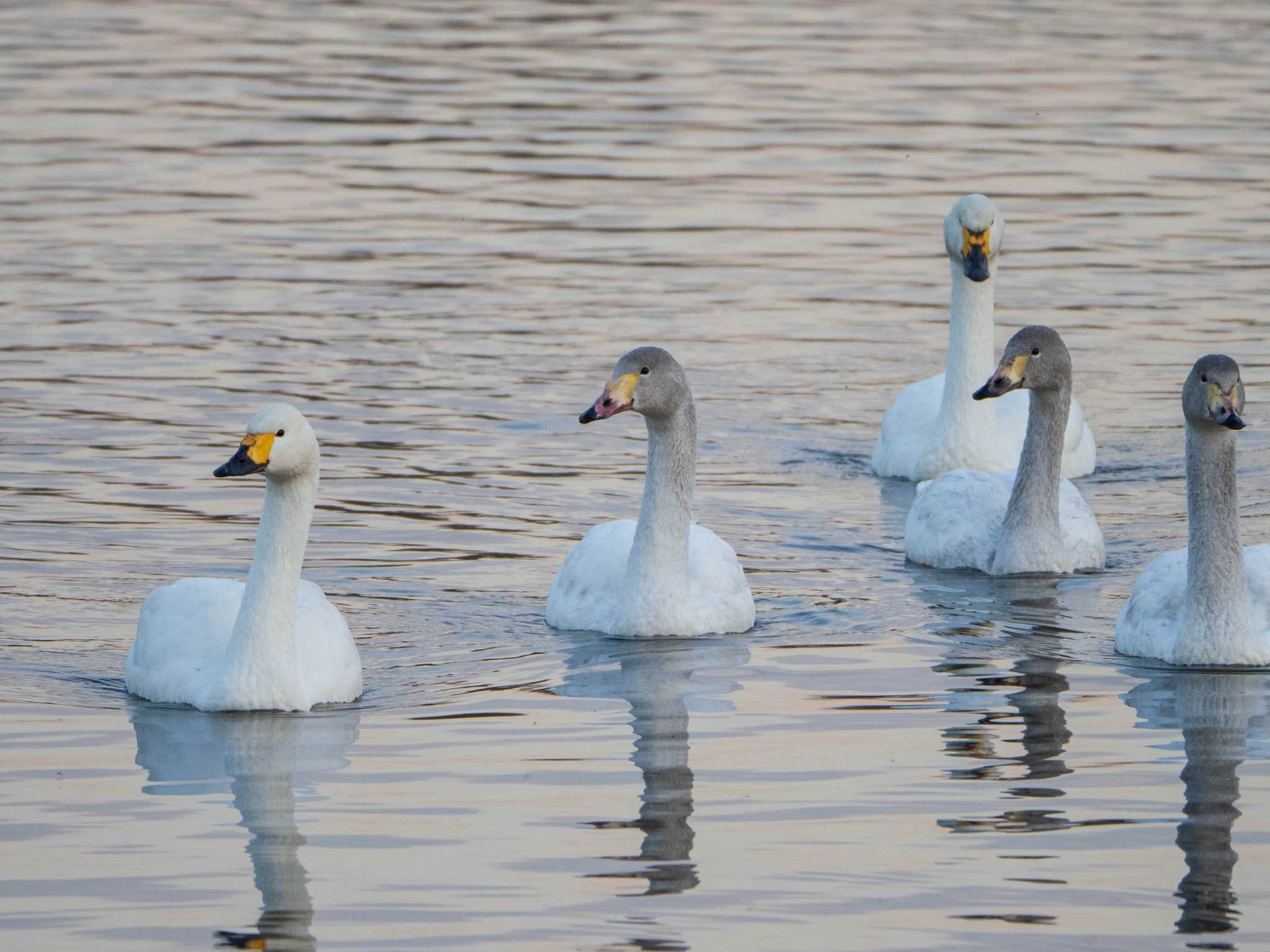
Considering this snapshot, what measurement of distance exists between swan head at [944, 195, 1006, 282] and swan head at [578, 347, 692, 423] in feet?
14.1

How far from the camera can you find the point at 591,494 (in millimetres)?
14766

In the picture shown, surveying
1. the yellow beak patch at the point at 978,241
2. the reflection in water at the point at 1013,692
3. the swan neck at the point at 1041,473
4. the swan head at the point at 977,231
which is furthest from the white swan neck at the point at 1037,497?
the yellow beak patch at the point at 978,241

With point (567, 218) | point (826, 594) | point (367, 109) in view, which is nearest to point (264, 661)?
point (826, 594)

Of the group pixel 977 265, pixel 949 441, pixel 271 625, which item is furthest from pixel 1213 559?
pixel 977 265

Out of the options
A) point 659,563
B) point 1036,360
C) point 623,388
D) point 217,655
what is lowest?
point 217,655

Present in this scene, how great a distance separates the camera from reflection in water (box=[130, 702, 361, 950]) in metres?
7.67

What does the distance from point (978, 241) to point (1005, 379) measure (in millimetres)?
2867

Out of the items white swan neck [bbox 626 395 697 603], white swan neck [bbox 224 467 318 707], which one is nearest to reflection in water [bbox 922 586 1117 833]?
white swan neck [bbox 626 395 697 603]

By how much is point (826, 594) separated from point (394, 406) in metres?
5.13

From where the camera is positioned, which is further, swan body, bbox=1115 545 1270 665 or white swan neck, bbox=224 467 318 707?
swan body, bbox=1115 545 1270 665

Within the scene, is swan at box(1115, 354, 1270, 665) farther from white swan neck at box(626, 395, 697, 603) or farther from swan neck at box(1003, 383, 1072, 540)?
white swan neck at box(626, 395, 697, 603)

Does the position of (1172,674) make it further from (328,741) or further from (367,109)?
(367,109)

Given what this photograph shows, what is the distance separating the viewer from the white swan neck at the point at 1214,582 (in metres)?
10.9

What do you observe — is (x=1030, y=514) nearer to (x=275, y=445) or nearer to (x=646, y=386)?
(x=646, y=386)
